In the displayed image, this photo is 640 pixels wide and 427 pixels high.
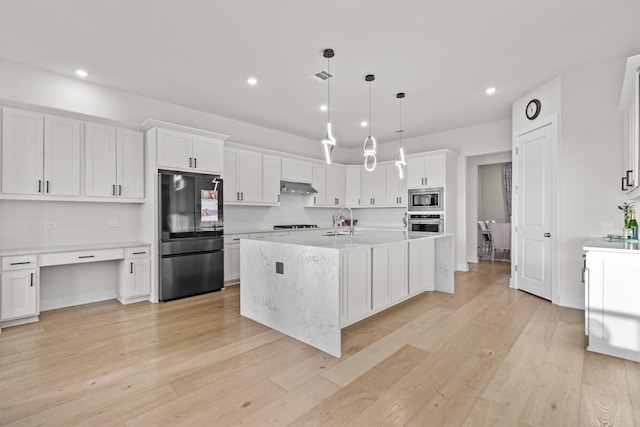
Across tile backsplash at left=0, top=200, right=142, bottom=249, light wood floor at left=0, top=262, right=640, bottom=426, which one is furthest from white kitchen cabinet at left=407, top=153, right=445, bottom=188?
tile backsplash at left=0, top=200, right=142, bottom=249

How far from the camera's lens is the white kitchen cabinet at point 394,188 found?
662 cm

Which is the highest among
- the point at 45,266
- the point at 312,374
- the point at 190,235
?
the point at 190,235

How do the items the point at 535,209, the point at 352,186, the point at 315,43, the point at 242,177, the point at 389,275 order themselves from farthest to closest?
the point at 352,186 → the point at 242,177 → the point at 535,209 → the point at 389,275 → the point at 315,43

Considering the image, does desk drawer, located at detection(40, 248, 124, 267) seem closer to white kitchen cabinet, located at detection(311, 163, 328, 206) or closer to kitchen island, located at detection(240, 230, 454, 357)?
kitchen island, located at detection(240, 230, 454, 357)

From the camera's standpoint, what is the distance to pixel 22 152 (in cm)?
342

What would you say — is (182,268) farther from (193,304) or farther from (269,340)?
(269,340)

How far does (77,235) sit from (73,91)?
1876 mm

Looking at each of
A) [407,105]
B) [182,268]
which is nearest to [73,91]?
[182,268]

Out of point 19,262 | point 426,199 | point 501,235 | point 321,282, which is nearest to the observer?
point 321,282

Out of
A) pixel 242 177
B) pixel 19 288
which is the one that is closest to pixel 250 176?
pixel 242 177

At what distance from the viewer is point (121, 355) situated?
2.56 m

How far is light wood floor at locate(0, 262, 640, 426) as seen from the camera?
70.6 inches

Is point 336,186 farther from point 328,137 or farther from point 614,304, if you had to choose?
point 614,304

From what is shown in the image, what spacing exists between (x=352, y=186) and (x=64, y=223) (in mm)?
5545
